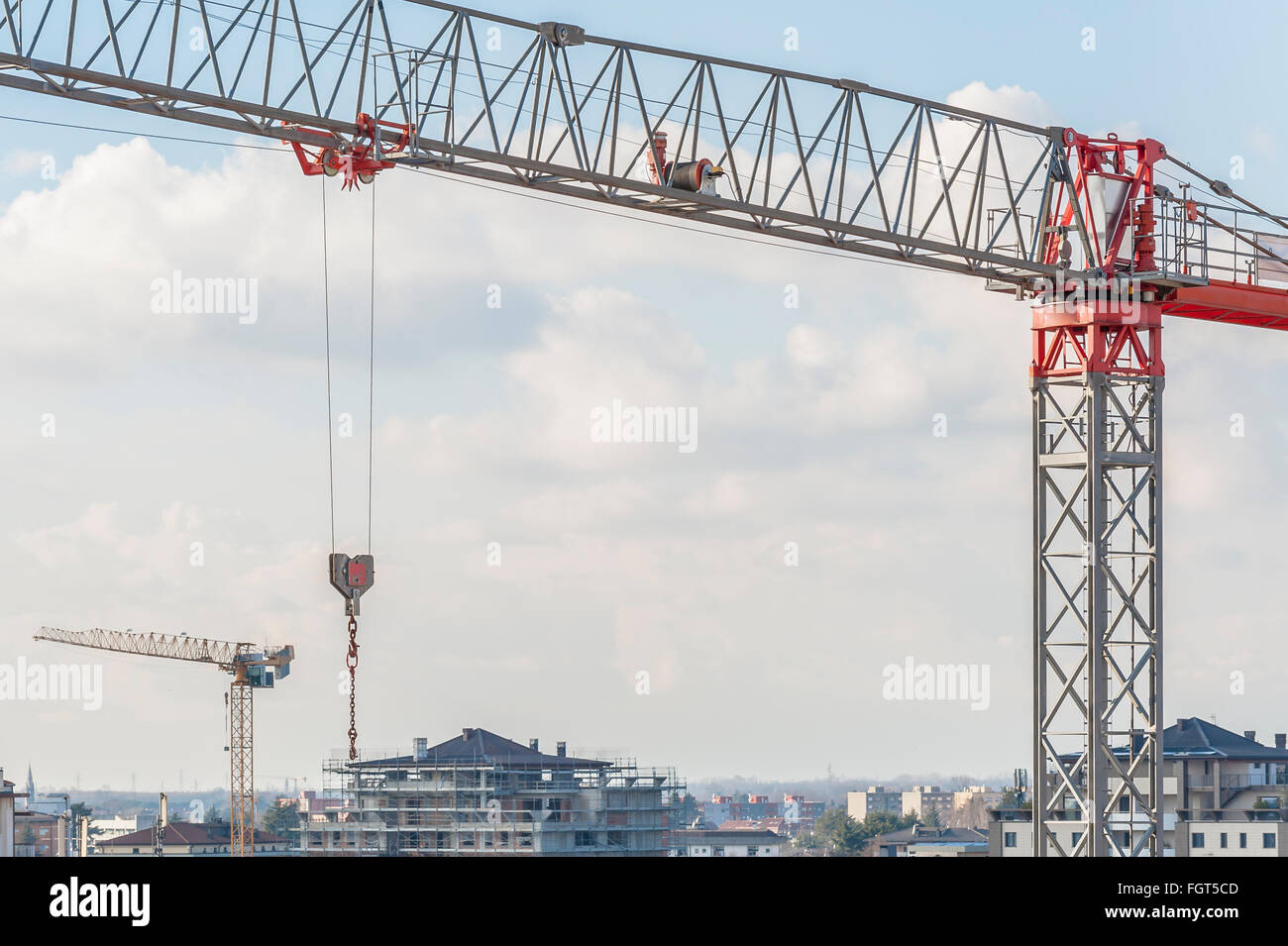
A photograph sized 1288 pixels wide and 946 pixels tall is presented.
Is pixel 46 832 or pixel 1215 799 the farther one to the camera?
pixel 46 832

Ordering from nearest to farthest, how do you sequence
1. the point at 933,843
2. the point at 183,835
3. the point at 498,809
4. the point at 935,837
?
1. the point at 498,809
2. the point at 933,843
3. the point at 183,835
4. the point at 935,837

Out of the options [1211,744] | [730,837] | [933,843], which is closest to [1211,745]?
[1211,744]

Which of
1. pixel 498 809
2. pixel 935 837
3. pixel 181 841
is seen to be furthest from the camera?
pixel 935 837

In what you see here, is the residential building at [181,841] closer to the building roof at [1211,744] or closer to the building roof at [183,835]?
the building roof at [183,835]

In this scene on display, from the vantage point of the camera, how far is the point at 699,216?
29.2 meters

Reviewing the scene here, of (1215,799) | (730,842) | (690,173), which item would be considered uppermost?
(690,173)

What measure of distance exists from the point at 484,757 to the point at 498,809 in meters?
7.69

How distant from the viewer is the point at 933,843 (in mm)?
149125

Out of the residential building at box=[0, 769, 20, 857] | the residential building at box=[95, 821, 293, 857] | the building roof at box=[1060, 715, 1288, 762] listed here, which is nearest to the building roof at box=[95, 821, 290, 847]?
the residential building at box=[95, 821, 293, 857]

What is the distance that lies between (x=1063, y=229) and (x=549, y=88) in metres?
11.1

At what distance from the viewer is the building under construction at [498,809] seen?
131m

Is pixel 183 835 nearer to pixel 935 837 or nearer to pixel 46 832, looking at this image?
pixel 46 832
